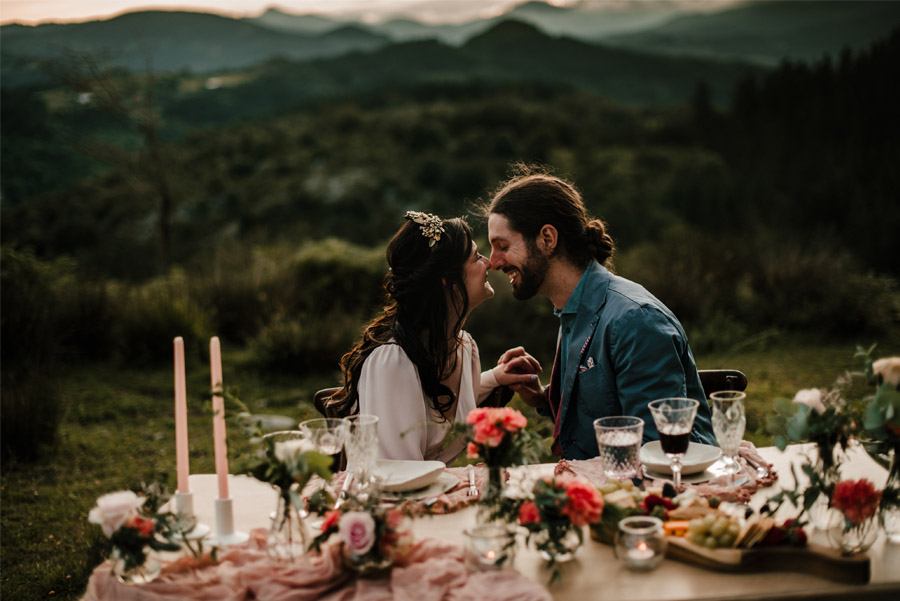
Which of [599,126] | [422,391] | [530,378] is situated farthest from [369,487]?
[599,126]

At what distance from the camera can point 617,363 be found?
137 inches

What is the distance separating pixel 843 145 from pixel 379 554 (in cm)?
2252

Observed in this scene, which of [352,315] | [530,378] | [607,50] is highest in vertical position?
[607,50]

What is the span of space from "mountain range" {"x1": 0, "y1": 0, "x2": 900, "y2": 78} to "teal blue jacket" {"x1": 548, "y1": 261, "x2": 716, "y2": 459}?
57.1 ft

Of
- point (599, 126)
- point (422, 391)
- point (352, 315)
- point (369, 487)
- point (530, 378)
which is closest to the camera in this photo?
point (369, 487)

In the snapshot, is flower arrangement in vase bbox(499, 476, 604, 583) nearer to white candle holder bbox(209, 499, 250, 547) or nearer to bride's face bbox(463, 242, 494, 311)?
white candle holder bbox(209, 499, 250, 547)

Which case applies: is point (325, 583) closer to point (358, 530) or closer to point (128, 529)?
point (358, 530)

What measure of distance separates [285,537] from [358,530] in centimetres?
29

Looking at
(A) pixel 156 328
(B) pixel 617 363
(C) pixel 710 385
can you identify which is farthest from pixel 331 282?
(B) pixel 617 363

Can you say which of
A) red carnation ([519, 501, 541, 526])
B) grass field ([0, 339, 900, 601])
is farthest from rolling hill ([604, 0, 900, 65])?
red carnation ([519, 501, 541, 526])

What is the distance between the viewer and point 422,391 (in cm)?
339

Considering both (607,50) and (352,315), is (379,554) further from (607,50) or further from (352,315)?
(607,50)

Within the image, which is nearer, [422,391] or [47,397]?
[422,391]

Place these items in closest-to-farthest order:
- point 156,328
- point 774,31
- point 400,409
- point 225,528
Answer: point 225,528 < point 400,409 < point 156,328 < point 774,31
